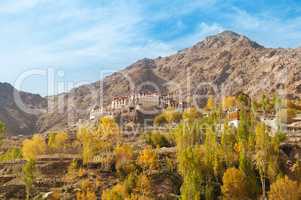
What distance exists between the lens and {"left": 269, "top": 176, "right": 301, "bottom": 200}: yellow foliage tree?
144 ft

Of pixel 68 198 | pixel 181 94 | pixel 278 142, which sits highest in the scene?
pixel 181 94

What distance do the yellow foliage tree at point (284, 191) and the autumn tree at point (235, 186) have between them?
3.31 metres

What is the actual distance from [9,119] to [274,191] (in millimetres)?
116745

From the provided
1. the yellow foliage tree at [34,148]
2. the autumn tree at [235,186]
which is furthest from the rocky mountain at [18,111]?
the autumn tree at [235,186]

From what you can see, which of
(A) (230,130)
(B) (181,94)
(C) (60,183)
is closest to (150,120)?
(A) (230,130)

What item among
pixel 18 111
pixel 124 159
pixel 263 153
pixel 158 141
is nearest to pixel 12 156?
pixel 124 159

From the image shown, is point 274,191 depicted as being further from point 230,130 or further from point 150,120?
point 150,120

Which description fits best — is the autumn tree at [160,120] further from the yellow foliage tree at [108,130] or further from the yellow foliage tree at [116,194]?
the yellow foliage tree at [116,194]

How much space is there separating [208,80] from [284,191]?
126 m

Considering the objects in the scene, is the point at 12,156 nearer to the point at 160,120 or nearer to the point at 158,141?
the point at 158,141

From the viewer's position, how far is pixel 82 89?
636 ft

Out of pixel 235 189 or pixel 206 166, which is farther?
pixel 206 166

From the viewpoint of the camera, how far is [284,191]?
4388cm

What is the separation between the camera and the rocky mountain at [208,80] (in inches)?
5443
